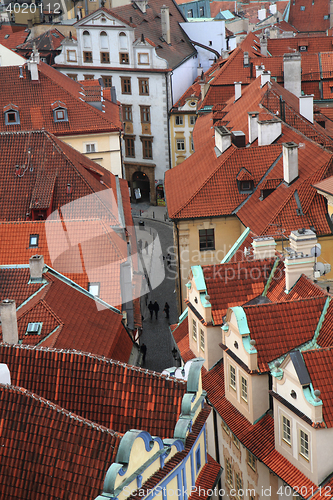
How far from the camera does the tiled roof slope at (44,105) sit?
6425cm

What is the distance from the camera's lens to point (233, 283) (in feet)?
107

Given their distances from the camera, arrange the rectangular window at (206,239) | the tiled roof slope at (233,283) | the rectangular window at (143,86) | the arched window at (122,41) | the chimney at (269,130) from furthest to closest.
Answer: the rectangular window at (143,86)
the arched window at (122,41)
the chimney at (269,130)
the rectangular window at (206,239)
the tiled roof slope at (233,283)

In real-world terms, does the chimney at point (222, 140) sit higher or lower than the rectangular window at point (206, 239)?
higher

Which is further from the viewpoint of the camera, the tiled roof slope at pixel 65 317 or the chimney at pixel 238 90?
the chimney at pixel 238 90

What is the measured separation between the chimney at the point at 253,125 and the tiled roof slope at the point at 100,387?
3146 cm

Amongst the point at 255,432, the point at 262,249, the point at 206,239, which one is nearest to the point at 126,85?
the point at 206,239

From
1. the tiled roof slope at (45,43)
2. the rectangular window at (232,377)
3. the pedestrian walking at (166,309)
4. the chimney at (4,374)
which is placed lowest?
the pedestrian walking at (166,309)

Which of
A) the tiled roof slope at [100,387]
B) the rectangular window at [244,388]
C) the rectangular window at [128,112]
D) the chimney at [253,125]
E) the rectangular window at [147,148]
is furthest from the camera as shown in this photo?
the rectangular window at [147,148]

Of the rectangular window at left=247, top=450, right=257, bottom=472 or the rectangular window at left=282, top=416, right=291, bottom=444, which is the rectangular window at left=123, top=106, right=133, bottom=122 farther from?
the rectangular window at left=282, top=416, right=291, bottom=444

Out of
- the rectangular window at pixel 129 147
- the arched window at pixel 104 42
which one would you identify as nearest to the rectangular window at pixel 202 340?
the rectangular window at pixel 129 147

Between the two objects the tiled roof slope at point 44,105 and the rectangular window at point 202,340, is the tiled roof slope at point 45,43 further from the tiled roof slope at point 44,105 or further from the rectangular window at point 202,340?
the rectangular window at point 202,340

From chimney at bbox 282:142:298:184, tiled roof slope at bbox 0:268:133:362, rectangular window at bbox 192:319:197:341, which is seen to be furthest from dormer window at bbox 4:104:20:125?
rectangular window at bbox 192:319:197:341

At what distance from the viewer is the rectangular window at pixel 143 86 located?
3418 inches

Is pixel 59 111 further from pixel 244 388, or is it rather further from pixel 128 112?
pixel 244 388
